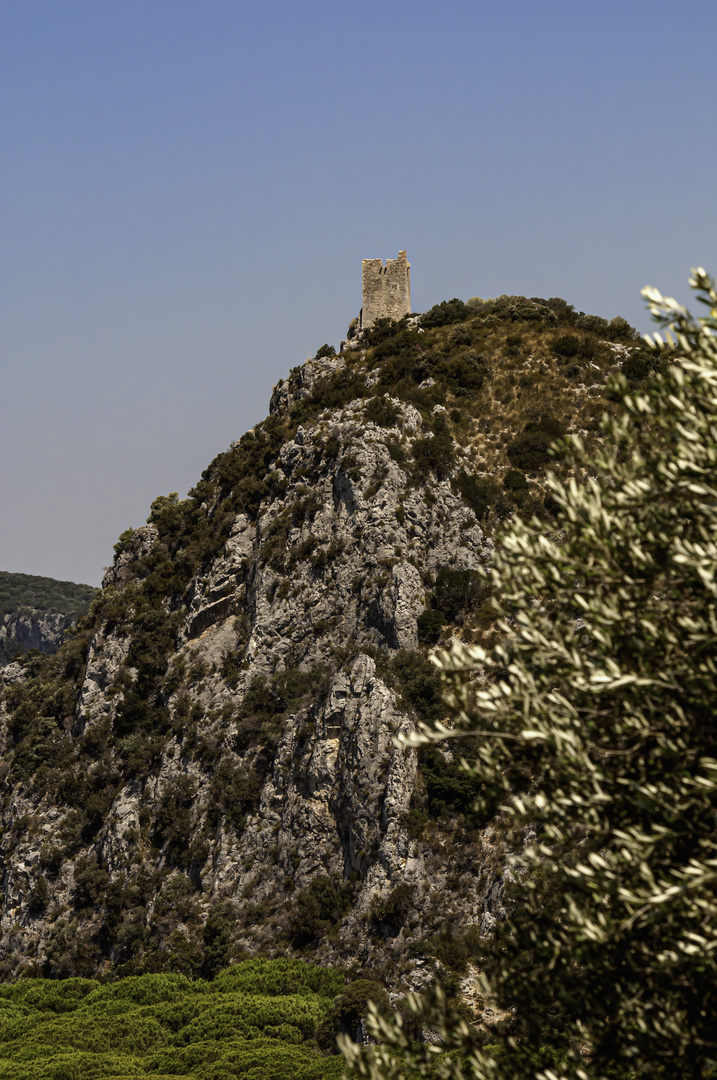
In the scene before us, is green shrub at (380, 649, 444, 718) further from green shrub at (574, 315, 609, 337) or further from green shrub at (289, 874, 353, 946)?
green shrub at (574, 315, 609, 337)

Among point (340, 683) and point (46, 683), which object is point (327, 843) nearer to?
point (340, 683)

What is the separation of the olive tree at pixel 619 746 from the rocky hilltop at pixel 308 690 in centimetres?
4249

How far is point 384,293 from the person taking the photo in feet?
314

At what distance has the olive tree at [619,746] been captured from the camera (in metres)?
11.9

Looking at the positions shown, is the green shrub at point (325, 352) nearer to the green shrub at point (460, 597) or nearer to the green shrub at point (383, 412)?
the green shrub at point (383, 412)

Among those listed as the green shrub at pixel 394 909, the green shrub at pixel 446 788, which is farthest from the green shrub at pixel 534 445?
the green shrub at pixel 394 909

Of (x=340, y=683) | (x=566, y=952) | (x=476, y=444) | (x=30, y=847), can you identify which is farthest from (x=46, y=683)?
(x=566, y=952)

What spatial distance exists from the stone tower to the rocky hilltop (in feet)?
10.2

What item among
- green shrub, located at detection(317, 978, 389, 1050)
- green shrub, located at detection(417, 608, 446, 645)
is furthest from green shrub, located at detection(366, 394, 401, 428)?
green shrub, located at detection(317, 978, 389, 1050)

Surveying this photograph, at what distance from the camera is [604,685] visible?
12133 mm

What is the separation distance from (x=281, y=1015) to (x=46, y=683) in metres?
51.4

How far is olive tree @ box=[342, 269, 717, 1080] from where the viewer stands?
39.0ft

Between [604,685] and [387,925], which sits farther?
[387,925]

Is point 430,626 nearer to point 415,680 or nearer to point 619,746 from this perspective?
point 415,680
